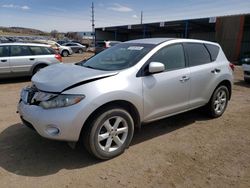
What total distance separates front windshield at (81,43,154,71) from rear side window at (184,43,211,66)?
0.88 meters

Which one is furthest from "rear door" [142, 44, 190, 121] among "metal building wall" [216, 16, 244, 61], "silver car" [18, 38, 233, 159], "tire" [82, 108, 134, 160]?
"metal building wall" [216, 16, 244, 61]

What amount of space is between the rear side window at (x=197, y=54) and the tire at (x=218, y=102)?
73 centimetres

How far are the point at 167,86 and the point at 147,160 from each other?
1249mm

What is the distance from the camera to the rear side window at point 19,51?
9.78 m

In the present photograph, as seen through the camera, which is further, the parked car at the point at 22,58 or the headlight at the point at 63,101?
the parked car at the point at 22,58

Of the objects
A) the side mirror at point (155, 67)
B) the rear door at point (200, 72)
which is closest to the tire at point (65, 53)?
the rear door at point (200, 72)

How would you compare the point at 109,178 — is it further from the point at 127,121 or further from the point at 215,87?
the point at 215,87

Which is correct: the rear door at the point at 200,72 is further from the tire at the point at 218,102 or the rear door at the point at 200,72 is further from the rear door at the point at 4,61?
the rear door at the point at 4,61

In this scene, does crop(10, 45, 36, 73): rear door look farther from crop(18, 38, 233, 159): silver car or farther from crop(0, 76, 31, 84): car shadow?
crop(18, 38, 233, 159): silver car

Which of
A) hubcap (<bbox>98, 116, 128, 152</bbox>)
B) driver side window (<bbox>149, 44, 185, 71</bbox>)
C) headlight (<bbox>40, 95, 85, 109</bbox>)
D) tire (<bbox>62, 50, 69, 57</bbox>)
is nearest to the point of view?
headlight (<bbox>40, 95, 85, 109</bbox>)

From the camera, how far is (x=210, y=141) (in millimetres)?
4344

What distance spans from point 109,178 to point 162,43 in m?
2.37

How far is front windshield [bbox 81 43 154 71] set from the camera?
401cm

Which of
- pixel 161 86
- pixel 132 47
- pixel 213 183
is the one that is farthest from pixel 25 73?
pixel 213 183
